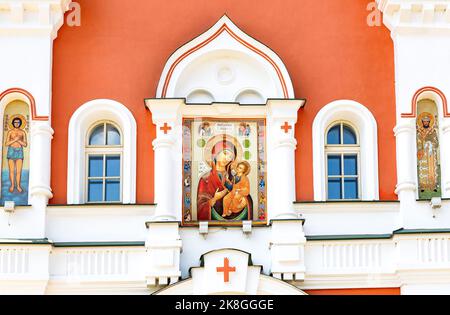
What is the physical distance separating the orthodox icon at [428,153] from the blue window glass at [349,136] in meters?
0.94

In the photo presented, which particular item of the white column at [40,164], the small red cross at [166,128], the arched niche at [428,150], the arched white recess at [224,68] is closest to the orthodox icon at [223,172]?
the small red cross at [166,128]

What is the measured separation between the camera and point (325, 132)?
23.2m

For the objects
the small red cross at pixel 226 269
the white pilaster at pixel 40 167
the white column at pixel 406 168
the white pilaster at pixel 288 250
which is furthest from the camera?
the white column at pixel 406 168

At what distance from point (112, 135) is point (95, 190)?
86 centimetres

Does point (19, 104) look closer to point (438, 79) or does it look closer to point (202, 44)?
point (202, 44)

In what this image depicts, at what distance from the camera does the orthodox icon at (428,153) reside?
22891mm

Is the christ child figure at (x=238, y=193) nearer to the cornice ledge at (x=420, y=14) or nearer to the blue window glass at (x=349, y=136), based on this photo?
the blue window glass at (x=349, y=136)

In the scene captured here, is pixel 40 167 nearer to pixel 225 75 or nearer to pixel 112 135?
pixel 112 135

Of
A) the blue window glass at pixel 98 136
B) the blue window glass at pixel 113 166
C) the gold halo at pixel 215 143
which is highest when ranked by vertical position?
the blue window glass at pixel 98 136

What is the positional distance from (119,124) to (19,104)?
1.47 meters

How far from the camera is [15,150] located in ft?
75.2

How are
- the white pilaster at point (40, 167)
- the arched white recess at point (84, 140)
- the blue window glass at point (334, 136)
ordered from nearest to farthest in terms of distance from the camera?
the white pilaster at point (40, 167) < the arched white recess at point (84, 140) < the blue window glass at point (334, 136)
